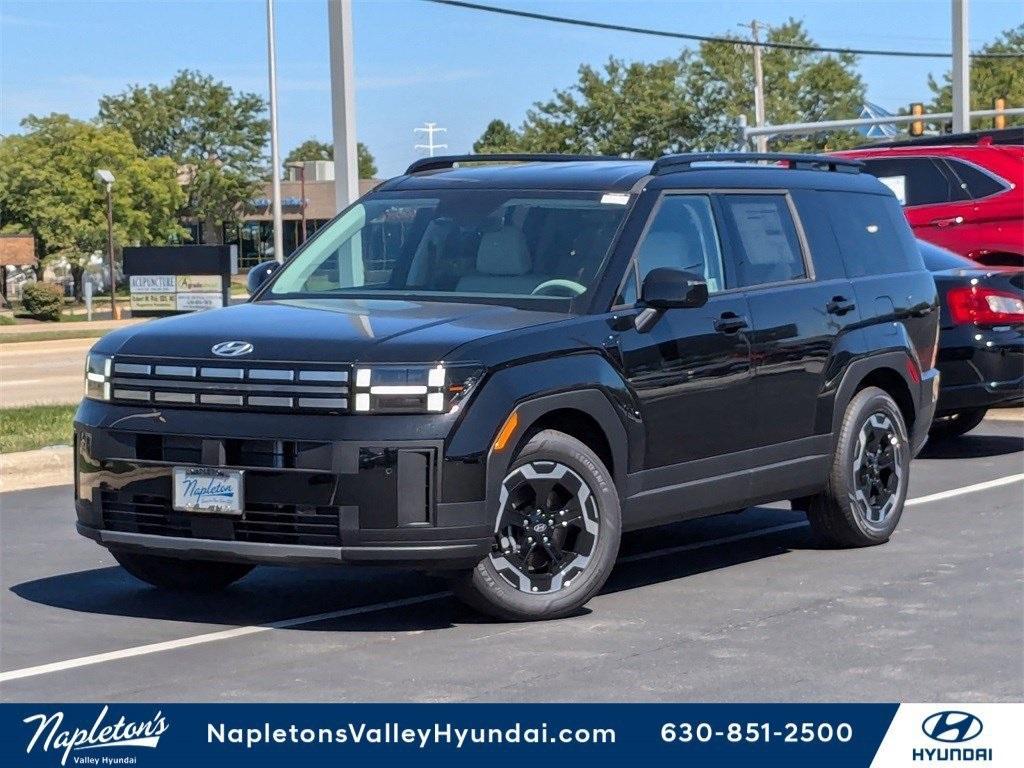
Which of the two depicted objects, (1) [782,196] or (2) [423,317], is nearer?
(2) [423,317]

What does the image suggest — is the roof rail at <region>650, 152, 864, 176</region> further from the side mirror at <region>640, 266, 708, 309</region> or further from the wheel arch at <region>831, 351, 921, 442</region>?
the wheel arch at <region>831, 351, 921, 442</region>

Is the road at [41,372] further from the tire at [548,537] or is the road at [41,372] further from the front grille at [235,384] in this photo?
the tire at [548,537]

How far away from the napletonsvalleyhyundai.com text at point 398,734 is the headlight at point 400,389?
4.89ft

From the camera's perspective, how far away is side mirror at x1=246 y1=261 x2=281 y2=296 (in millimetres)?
8680

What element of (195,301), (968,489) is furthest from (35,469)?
(195,301)

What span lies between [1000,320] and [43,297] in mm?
46905

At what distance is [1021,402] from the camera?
1264cm

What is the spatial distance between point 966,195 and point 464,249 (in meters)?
10.2

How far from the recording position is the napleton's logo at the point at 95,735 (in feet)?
17.5

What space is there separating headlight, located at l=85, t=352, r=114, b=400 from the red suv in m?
10.6

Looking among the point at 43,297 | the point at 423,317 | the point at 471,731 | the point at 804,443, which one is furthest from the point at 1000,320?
the point at 43,297

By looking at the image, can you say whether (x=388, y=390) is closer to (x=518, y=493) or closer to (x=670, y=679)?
(x=518, y=493)

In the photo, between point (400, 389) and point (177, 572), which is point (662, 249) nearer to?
point (400, 389)

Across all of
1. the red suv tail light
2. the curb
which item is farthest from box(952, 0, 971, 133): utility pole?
the curb
